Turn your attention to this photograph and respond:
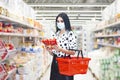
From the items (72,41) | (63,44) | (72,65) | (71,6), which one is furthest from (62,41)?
(71,6)

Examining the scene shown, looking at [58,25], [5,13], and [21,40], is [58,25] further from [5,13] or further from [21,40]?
[21,40]

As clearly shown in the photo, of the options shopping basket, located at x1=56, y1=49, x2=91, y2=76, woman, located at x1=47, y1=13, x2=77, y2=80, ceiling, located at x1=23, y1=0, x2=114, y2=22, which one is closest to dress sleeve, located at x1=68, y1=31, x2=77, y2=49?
woman, located at x1=47, y1=13, x2=77, y2=80

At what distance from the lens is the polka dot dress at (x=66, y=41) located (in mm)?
3557

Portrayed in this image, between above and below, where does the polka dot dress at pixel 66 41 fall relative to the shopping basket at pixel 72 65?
above

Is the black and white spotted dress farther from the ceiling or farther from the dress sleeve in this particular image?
the ceiling

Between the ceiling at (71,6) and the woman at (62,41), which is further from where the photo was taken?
the ceiling at (71,6)

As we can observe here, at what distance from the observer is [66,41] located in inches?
142

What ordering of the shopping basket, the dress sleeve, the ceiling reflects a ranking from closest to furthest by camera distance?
the shopping basket, the dress sleeve, the ceiling

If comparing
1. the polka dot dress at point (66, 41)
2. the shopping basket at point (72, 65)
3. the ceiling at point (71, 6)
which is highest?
the ceiling at point (71, 6)

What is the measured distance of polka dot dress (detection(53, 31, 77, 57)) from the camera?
3.56 meters

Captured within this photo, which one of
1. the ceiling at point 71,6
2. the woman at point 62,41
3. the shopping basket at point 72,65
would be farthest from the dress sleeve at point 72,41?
the ceiling at point 71,6

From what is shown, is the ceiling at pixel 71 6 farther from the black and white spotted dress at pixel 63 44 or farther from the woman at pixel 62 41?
the black and white spotted dress at pixel 63 44

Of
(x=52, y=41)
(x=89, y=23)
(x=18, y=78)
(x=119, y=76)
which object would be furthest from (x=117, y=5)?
(x=89, y=23)

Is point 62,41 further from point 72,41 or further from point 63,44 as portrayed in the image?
point 72,41
